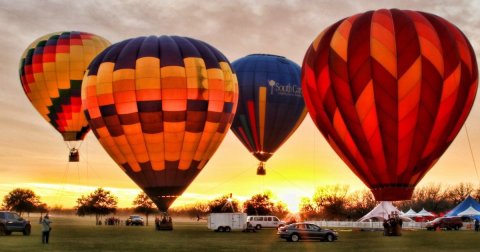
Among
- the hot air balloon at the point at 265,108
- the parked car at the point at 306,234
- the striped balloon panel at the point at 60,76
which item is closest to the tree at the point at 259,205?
the hot air balloon at the point at 265,108

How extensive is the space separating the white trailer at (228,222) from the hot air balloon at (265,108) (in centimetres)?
484

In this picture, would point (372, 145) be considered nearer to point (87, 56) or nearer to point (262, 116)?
point (262, 116)

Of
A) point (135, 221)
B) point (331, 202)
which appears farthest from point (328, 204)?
point (135, 221)

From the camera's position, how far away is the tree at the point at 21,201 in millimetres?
168250

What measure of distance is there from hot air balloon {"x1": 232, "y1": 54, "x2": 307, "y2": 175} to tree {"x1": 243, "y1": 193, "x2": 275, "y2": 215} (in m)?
66.3

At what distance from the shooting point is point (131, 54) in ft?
129

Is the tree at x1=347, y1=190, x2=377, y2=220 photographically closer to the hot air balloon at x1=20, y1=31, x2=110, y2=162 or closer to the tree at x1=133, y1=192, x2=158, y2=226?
the tree at x1=133, y1=192, x2=158, y2=226

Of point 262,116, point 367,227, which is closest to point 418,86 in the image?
point 262,116

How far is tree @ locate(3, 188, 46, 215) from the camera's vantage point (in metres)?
168

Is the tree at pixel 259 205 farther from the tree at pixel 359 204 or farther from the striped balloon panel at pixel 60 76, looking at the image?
Answer: the striped balloon panel at pixel 60 76

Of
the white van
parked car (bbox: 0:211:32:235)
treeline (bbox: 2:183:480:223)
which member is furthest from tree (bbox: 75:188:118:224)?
parked car (bbox: 0:211:32:235)

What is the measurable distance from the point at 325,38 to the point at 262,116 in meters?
16.1

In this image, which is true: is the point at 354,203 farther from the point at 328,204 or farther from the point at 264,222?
the point at 264,222

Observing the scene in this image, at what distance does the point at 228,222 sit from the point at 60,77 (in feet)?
55.2
